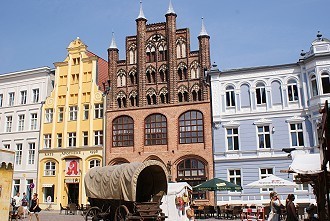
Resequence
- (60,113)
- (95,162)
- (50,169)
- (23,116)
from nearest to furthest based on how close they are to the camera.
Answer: (95,162)
(50,169)
(60,113)
(23,116)

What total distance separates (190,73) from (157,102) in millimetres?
4219

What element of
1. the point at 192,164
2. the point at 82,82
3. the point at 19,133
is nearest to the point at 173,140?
the point at 192,164

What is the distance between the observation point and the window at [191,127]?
33156 mm

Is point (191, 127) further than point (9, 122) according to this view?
No

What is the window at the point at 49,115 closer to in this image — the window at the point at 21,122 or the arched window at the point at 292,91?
the window at the point at 21,122

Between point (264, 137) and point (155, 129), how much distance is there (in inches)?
400

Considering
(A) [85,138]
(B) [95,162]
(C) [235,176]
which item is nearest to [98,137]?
(A) [85,138]

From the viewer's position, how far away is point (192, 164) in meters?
32.8

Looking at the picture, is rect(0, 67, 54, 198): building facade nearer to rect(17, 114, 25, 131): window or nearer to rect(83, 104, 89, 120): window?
rect(17, 114, 25, 131): window

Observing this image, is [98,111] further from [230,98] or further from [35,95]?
[230,98]

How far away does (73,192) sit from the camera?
37.4 m

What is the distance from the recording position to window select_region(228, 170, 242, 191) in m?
31.5

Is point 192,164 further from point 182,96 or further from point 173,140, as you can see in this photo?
point 182,96

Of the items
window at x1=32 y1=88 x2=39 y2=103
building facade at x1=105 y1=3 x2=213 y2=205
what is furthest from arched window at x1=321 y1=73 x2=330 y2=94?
window at x1=32 y1=88 x2=39 y2=103
